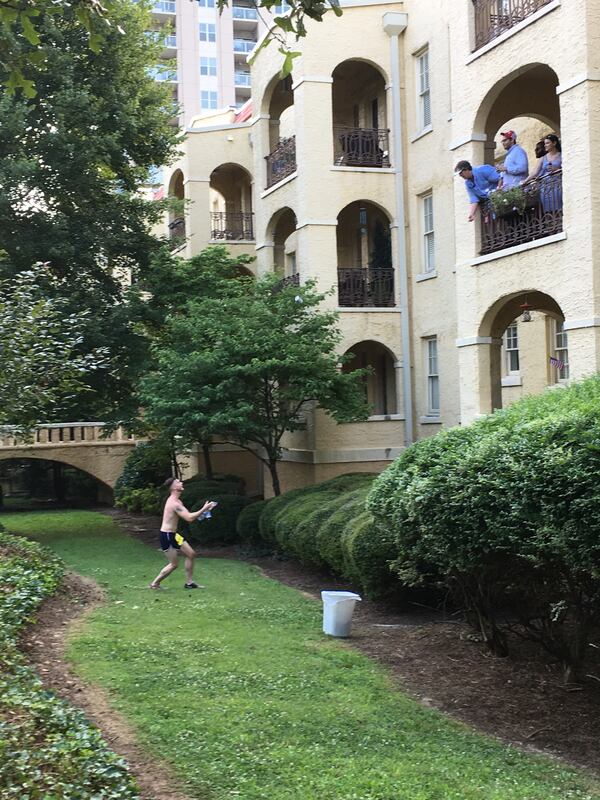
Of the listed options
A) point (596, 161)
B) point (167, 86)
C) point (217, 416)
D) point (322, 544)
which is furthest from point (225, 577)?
point (167, 86)

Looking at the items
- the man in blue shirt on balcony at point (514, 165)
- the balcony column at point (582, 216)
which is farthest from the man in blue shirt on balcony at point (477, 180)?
the balcony column at point (582, 216)

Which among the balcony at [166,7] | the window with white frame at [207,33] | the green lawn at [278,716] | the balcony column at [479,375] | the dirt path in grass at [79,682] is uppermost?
the balcony at [166,7]

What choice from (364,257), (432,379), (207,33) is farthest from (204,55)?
(432,379)

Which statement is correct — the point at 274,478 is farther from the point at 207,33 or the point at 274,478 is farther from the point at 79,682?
the point at 207,33

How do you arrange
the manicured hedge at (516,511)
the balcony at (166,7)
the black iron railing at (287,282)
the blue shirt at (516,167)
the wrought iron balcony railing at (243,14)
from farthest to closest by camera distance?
1. the wrought iron balcony railing at (243,14)
2. the balcony at (166,7)
3. the black iron railing at (287,282)
4. the blue shirt at (516,167)
5. the manicured hedge at (516,511)

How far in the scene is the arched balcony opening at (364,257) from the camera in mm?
21828

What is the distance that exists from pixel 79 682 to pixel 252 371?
10.9 m

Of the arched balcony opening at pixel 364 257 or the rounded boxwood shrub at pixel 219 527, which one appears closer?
the rounded boxwood shrub at pixel 219 527

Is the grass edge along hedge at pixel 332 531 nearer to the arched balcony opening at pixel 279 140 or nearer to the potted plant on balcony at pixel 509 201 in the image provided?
the potted plant on balcony at pixel 509 201

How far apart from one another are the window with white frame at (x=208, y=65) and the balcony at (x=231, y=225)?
47316mm

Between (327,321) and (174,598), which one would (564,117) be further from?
(174,598)

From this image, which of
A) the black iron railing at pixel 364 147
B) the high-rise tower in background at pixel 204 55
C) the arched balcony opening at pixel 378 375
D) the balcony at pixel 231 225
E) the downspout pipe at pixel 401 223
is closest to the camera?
the downspout pipe at pixel 401 223

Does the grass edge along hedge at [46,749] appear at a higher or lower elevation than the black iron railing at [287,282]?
lower

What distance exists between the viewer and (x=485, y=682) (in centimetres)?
883
